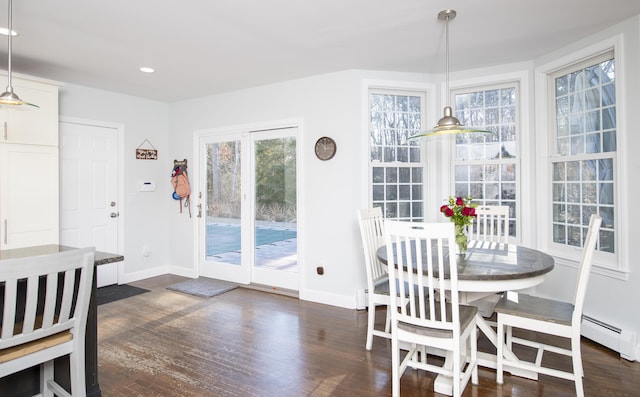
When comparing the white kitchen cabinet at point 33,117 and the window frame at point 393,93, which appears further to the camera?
the window frame at point 393,93

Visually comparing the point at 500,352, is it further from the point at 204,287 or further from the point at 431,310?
the point at 204,287

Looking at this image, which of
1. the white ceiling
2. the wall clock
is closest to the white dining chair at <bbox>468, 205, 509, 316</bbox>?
the white ceiling

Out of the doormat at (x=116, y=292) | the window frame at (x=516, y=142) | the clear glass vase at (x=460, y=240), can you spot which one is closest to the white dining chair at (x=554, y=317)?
the clear glass vase at (x=460, y=240)

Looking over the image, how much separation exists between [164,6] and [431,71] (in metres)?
2.76

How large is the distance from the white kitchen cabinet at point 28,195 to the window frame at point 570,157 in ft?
16.3

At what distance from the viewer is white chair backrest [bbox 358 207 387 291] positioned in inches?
111

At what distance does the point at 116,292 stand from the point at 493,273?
4265mm

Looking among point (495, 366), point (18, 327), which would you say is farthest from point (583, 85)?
point (18, 327)

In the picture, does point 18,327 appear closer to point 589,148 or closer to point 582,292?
point 582,292

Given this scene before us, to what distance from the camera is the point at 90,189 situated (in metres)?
4.55

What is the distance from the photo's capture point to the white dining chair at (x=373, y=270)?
110 inches

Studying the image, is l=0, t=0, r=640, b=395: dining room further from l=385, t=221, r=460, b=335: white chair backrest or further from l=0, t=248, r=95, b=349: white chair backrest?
l=0, t=248, r=95, b=349: white chair backrest

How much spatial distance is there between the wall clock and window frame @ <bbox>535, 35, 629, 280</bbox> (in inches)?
81.7

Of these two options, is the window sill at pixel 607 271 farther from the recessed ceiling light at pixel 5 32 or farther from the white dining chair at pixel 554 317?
the recessed ceiling light at pixel 5 32
